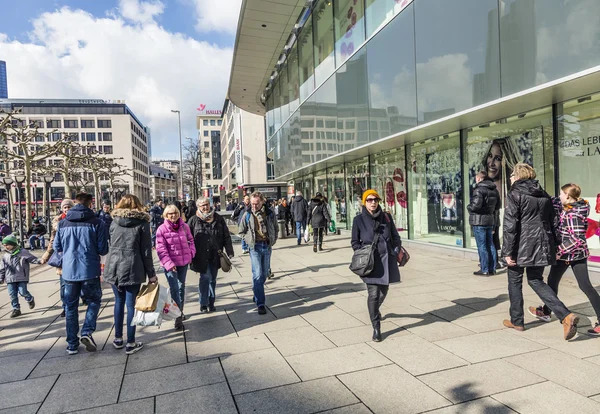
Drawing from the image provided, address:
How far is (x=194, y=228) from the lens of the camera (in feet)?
18.4

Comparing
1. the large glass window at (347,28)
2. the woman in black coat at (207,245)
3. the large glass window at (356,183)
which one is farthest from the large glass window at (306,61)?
the woman in black coat at (207,245)

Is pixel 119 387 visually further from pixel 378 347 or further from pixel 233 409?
pixel 378 347

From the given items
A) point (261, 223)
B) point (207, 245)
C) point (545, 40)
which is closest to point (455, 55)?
point (545, 40)

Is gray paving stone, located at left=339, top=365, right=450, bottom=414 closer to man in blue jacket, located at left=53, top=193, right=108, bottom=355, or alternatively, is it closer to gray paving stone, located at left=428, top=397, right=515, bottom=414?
gray paving stone, located at left=428, top=397, right=515, bottom=414

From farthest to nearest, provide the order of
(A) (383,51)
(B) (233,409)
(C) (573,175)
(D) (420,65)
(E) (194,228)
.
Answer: (A) (383,51) < (D) (420,65) < (C) (573,175) < (E) (194,228) < (B) (233,409)

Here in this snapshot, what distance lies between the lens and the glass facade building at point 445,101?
655cm

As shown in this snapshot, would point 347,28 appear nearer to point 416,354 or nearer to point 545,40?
point 545,40

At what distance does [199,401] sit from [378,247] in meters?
2.41

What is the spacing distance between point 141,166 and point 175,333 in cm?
11024

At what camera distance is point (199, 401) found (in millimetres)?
3170

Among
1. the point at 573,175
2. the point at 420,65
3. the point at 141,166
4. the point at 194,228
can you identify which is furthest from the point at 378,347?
the point at 141,166

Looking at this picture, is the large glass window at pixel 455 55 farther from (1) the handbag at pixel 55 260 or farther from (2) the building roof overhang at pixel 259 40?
(1) the handbag at pixel 55 260

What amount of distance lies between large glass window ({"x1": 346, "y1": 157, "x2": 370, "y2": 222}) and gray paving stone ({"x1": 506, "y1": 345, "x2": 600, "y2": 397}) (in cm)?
1139

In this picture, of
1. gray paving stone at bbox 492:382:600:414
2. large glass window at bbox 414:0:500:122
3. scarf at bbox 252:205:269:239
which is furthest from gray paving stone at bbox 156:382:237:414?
large glass window at bbox 414:0:500:122
